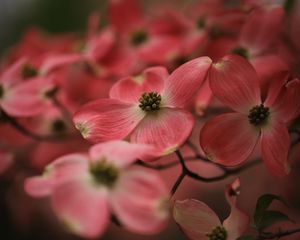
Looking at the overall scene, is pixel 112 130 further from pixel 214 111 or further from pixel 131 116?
pixel 214 111

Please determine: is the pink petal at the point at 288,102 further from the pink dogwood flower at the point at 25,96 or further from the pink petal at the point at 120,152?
the pink dogwood flower at the point at 25,96

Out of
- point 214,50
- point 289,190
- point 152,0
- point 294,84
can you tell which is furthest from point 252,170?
point 152,0

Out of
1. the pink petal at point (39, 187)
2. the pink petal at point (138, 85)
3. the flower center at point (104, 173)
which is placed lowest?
the pink petal at point (39, 187)

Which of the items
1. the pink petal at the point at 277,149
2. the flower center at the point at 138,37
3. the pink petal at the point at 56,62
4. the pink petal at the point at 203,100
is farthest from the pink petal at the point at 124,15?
the pink petal at the point at 277,149

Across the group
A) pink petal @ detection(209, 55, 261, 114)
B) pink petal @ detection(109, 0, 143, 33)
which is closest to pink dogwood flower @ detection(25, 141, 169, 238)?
pink petal @ detection(209, 55, 261, 114)

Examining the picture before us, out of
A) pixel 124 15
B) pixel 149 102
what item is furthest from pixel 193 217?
pixel 124 15

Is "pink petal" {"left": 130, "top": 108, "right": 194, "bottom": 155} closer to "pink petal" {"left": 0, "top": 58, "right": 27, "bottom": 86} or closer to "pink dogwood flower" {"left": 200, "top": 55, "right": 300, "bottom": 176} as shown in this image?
"pink dogwood flower" {"left": 200, "top": 55, "right": 300, "bottom": 176}

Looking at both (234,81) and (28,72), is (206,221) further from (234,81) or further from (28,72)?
(28,72)
